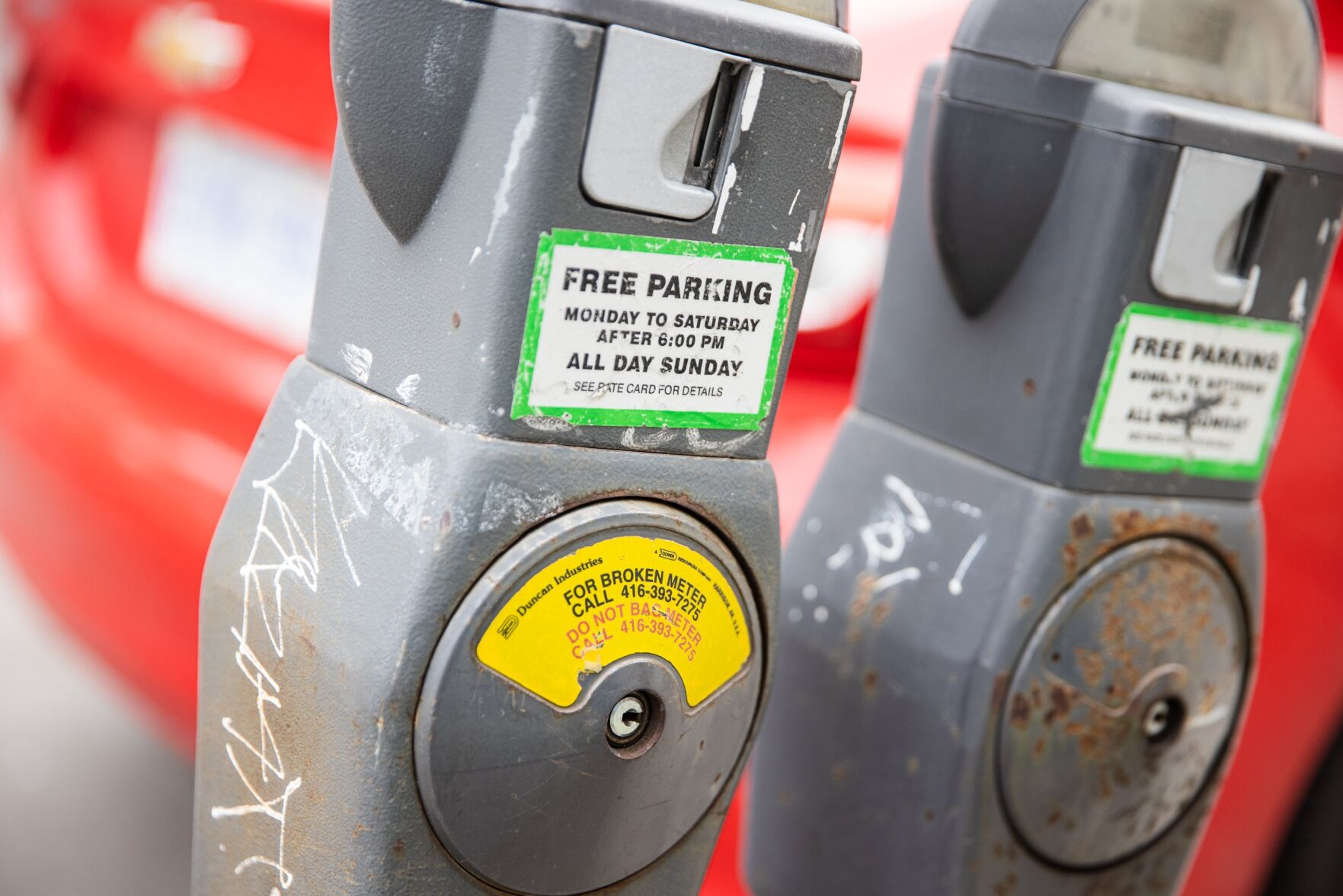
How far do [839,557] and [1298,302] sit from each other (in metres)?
0.58

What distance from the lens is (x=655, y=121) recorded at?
1237 mm

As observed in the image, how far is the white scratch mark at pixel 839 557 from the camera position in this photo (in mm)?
1818

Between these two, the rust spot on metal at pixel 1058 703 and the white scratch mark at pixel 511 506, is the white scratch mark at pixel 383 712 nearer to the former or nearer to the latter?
the white scratch mark at pixel 511 506

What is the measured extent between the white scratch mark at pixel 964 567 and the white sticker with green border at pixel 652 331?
41 centimetres

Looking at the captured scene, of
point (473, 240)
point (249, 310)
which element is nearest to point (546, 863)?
point (473, 240)

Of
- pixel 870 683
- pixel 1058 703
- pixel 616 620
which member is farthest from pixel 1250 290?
pixel 616 620

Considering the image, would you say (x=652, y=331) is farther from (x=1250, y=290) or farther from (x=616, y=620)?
(x=1250, y=290)

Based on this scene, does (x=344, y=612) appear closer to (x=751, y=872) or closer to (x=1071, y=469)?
(x=1071, y=469)

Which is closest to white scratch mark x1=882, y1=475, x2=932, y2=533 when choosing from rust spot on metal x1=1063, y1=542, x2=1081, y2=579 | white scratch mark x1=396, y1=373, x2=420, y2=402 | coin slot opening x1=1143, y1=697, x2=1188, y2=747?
rust spot on metal x1=1063, y1=542, x2=1081, y2=579

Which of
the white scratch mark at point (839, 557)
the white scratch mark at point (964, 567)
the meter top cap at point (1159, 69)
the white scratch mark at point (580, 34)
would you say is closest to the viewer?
the white scratch mark at point (580, 34)

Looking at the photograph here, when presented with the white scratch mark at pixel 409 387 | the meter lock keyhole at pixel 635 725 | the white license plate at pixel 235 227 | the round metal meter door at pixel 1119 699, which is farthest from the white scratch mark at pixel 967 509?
the white license plate at pixel 235 227

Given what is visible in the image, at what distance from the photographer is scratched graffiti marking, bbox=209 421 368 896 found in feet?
4.30

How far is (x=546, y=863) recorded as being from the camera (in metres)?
1.36

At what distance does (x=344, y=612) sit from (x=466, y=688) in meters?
0.12
